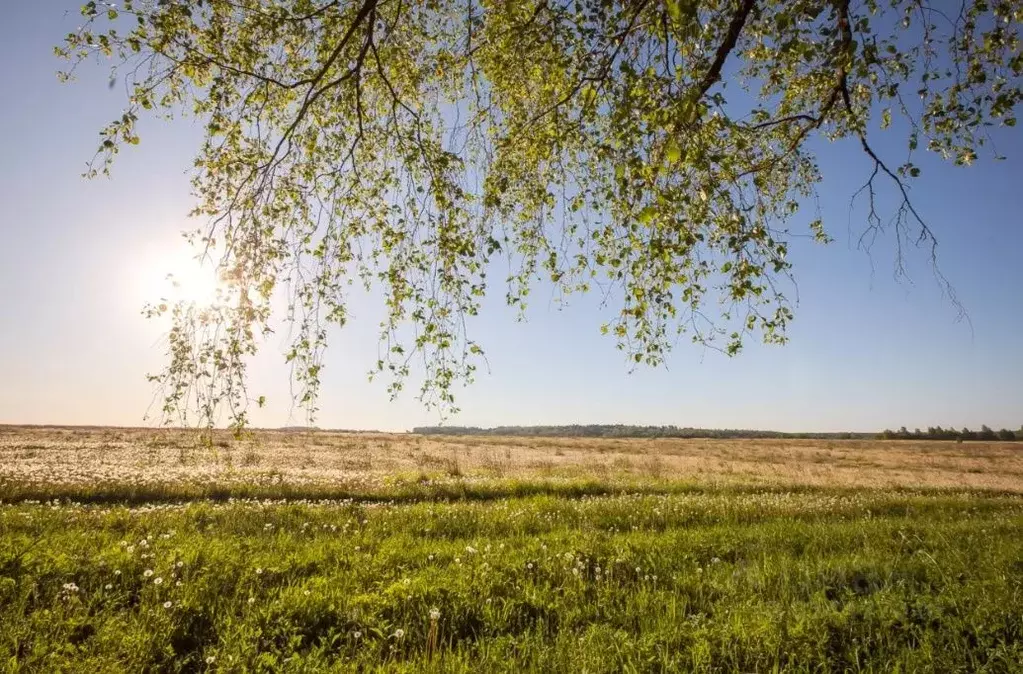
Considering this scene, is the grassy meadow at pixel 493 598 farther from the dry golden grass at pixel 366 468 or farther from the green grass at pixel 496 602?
the dry golden grass at pixel 366 468

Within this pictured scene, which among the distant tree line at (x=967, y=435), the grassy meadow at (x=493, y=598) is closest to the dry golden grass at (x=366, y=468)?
the grassy meadow at (x=493, y=598)

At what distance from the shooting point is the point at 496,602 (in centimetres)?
568

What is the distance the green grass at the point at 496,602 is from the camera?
171 inches

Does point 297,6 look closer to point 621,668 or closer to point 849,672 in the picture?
point 621,668

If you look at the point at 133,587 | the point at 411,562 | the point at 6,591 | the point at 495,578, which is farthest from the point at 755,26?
the point at 6,591

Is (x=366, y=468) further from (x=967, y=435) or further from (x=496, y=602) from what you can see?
(x=967, y=435)

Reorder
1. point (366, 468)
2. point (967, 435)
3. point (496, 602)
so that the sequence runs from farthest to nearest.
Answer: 1. point (967, 435)
2. point (366, 468)
3. point (496, 602)

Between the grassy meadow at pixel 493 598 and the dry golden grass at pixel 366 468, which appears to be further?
the dry golden grass at pixel 366 468

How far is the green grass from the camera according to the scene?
4.34 m

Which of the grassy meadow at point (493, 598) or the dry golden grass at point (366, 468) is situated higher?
the grassy meadow at point (493, 598)

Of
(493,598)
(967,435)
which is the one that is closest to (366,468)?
(493,598)

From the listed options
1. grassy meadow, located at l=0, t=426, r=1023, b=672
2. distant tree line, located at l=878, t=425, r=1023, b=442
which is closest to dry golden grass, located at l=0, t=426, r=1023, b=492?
grassy meadow, located at l=0, t=426, r=1023, b=672

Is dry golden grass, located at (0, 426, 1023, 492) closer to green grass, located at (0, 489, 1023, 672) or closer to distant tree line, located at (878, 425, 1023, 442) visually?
green grass, located at (0, 489, 1023, 672)

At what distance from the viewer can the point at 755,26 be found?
28.0ft
